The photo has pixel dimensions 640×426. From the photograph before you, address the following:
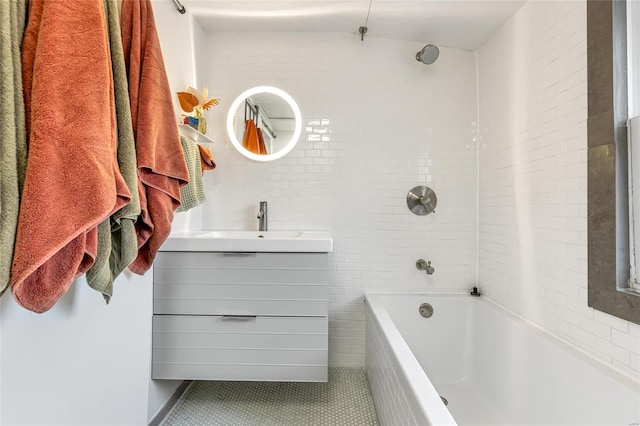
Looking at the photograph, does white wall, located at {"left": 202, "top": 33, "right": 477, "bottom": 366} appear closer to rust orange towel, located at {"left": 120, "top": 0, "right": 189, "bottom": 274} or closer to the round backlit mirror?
the round backlit mirror

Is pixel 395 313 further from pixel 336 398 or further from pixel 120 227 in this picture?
pixel 120 227

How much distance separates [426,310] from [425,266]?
27cm

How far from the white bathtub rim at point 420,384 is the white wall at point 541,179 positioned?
0.69m

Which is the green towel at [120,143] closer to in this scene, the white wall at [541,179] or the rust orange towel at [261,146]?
the rust orange towel at [261,146]

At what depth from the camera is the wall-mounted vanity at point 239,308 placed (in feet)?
4.75

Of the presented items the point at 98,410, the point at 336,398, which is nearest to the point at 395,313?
the point at 336,398

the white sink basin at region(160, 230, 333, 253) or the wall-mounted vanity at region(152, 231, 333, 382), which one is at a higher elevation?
the white sink basin at region(160, 230, 333, 253)

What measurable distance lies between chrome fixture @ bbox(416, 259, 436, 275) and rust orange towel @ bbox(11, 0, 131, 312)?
1.73 m

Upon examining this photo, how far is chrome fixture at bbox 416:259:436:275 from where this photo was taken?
6.44 feet

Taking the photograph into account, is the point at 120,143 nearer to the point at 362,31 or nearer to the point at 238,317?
the point at 238,317

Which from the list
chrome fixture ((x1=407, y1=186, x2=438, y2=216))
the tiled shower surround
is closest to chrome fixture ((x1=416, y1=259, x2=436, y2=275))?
the tiled shower surround

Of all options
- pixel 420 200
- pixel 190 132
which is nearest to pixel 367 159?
pixel 420 200

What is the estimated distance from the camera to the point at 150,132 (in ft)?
3.15

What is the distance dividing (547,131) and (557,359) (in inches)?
39.1
